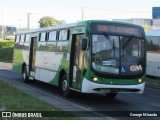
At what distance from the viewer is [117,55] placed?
1480cm

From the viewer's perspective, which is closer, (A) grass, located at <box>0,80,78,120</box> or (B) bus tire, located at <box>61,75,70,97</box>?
(A) grass, located at <box>0,80,78,120</box>

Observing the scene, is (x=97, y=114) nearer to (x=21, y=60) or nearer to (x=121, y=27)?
(x=121, y=27)

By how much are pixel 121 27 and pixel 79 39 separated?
5.55ft

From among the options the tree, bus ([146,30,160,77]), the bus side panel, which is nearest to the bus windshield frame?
the bus side panel

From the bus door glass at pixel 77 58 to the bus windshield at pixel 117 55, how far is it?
33.4 inches

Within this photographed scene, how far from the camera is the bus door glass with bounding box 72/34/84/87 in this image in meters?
15.4

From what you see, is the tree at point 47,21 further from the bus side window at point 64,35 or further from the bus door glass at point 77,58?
the bus door glass at point 77,58

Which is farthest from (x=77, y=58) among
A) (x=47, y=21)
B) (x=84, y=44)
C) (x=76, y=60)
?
(x=47, y=21)

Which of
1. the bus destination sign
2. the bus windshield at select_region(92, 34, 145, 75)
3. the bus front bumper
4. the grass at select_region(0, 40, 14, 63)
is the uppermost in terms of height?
Answer: the bus destination sign

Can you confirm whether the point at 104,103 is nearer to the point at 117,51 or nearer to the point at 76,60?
the point at 76,60

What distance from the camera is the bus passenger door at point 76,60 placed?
50.4 ft

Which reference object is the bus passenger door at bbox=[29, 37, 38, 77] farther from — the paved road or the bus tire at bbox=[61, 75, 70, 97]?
the bus tire at bbox=[61, 75, 70, 97]

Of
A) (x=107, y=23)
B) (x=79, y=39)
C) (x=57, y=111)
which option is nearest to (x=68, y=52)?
(x=79, y=39)

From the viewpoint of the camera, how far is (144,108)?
1419cm
